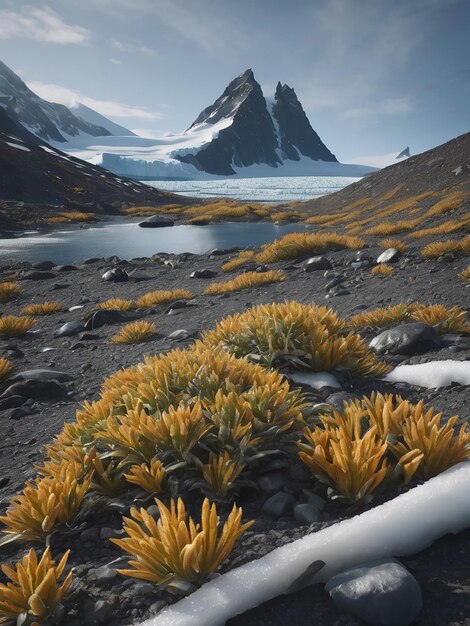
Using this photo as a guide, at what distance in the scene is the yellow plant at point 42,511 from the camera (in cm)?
221

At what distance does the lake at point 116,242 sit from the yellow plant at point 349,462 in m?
18.4

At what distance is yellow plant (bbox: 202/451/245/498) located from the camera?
2303mm

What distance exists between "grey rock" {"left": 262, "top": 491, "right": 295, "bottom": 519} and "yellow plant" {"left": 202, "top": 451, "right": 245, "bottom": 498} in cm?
22

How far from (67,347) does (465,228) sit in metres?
12.3

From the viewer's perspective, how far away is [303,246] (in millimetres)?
13648

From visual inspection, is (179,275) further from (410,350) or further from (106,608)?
(106,608)

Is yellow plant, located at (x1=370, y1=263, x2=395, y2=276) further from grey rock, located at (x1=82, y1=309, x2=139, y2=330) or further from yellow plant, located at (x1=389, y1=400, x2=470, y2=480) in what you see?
yellow plant, located at (x1=389, y1=400, x2=470, y2=480)

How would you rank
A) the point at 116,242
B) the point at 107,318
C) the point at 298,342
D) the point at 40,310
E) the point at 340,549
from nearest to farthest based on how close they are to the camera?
the point at 340,549
the point at 298,342
the point at 107,318
the point at 40,310
the point at 116,242

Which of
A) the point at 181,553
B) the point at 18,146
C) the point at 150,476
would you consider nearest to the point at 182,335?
the point at 150,476

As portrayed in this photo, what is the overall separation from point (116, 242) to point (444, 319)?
23.6 metres

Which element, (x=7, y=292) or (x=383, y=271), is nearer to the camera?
(x=383, y=271)

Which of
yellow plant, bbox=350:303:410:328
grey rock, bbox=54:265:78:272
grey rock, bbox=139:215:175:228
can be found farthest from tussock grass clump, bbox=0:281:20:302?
grey rock, bbox=139:215:175:228

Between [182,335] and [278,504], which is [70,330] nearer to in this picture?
[182,335]

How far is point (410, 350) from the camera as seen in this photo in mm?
4672
